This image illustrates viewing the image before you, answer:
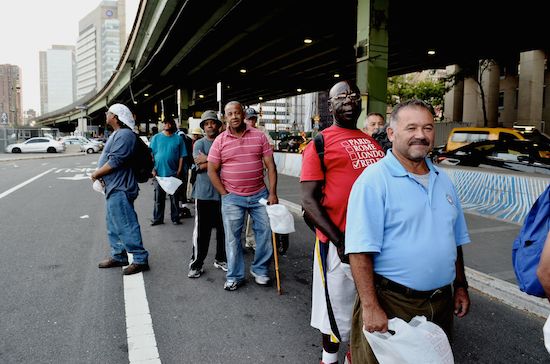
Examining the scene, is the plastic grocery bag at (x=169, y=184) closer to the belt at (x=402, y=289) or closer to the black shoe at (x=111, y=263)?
the black shoe at (x=111, y=263)

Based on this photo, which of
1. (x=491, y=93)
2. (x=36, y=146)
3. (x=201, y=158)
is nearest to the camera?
(x=201, y=158)

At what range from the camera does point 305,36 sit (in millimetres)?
17938

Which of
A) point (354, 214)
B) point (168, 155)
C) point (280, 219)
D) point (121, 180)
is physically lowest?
point (280, 219)

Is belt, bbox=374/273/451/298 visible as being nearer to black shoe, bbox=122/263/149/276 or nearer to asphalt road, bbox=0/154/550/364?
asphalt road, bbox=0/154/550/364

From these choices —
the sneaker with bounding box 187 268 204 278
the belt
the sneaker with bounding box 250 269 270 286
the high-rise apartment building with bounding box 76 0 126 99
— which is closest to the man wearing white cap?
the sneaker with bounding box 187 268 204 278

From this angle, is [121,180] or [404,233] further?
[121,180]

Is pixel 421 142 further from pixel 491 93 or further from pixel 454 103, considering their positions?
pixel 454 103

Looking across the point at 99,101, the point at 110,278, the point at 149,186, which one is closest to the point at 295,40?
the point at 149,186

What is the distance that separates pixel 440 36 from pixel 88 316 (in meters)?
17.2

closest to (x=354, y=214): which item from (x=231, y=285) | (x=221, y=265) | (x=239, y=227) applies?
(x=239, y=227)

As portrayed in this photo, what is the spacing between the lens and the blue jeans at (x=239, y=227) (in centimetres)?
462

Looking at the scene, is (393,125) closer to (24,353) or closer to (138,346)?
(138,346)

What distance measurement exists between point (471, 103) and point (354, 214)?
3639cm

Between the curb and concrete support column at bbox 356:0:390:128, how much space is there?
6.14 metres
